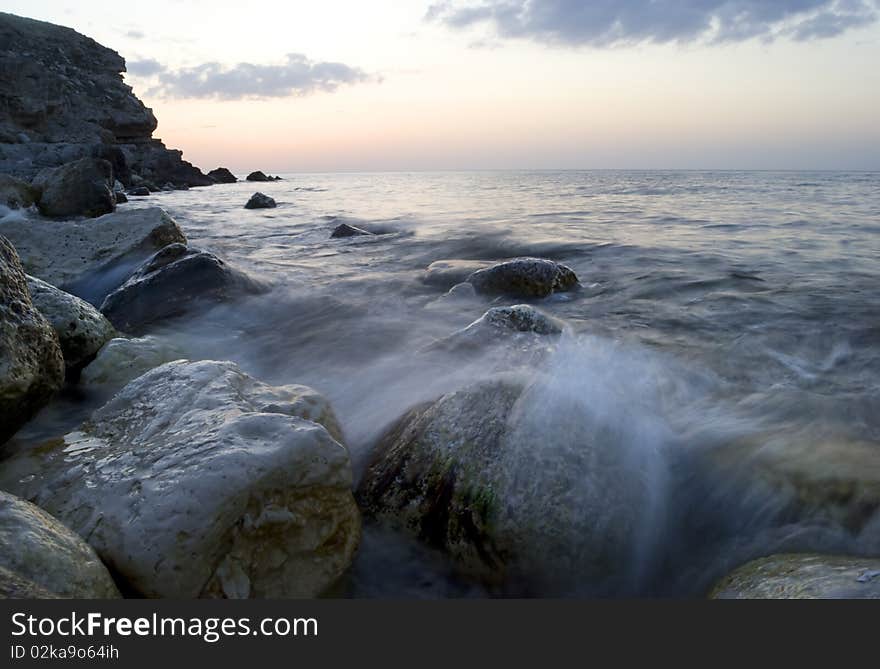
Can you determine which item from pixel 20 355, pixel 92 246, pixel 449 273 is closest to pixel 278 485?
pixel 20 355

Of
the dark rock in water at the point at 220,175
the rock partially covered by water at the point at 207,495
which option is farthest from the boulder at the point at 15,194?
the dark rock in water at the point at 220,175

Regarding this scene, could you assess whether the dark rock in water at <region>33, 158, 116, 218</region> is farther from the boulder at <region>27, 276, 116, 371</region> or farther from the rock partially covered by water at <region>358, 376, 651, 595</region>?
the rock partially covered by water at <region>358, 376, 651, 595</region>

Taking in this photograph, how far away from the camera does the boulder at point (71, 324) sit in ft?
13.1

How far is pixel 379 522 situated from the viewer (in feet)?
8.79

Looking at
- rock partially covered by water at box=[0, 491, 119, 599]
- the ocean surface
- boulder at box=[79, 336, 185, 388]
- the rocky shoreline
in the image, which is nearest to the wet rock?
the ocean surface

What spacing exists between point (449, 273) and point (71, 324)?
4.76m

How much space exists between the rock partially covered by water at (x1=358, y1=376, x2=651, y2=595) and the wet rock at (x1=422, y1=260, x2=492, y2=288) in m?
4.41

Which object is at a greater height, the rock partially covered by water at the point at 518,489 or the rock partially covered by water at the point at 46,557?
the rock partially covered by water at the point at 46,557

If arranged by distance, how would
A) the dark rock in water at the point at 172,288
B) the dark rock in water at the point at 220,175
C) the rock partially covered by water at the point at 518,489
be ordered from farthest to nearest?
the dark rock in water at the point at 220,175 < the dark rock in water at the point at 172,288 < the rock partially covered by water at the point at 518,489

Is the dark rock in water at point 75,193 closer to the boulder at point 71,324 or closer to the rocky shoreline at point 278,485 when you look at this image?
the boulder at point 71,324

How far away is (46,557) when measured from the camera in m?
1.73

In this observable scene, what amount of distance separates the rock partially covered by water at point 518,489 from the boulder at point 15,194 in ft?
40.6

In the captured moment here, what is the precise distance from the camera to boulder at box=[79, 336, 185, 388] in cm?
381

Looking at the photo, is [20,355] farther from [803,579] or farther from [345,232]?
[345,232]
